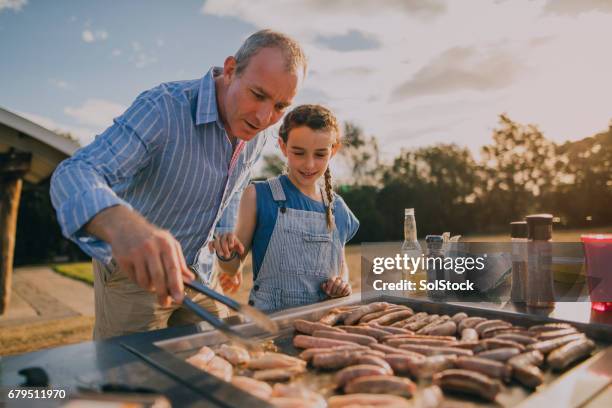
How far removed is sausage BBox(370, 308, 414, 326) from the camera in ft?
6.82

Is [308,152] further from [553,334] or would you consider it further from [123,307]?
[553,334]

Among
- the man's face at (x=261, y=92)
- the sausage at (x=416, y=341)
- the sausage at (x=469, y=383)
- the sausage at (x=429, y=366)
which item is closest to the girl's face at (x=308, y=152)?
the man's face at (x=261, y=92)

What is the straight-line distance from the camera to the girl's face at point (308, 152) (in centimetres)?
305

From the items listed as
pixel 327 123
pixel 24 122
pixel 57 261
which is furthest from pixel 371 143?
pixel 327 123

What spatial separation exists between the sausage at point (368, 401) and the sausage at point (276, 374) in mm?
217

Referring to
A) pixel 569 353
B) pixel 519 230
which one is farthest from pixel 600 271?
pixel 569 353

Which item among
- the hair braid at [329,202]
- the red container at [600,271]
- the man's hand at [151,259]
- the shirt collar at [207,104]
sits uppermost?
the shirt collar at [207,104]

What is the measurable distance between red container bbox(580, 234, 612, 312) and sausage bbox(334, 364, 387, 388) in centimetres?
136

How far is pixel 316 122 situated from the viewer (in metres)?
3.06

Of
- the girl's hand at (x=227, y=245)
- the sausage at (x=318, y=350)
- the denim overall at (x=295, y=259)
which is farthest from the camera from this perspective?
the denim overall at (x=295, y=259)

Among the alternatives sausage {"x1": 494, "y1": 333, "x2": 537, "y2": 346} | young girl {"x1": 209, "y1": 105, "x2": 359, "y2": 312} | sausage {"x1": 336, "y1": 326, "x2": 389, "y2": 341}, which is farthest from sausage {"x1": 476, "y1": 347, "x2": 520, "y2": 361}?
young girl {"x1": 209, "y1": 105, "x2": 359, "y2": 312}

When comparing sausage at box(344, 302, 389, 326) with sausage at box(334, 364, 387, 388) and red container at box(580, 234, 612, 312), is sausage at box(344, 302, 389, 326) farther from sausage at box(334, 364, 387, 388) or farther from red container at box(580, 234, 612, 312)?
red container at box(580, 234, 612, 312)

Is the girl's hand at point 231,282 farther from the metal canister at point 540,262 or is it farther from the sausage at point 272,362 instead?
the metal canister at point 540,262

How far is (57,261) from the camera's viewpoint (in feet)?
80.4
